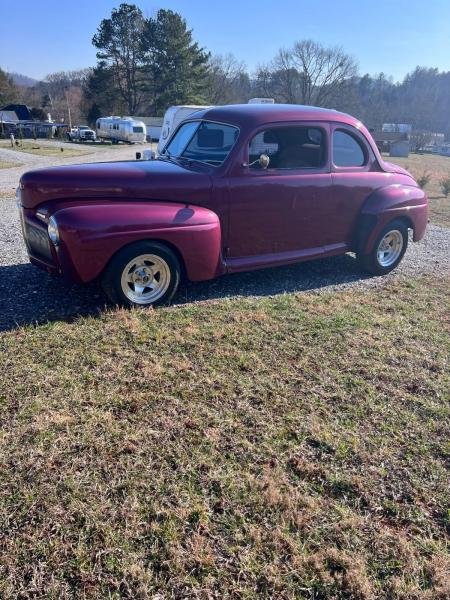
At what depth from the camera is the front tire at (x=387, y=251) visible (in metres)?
5.91

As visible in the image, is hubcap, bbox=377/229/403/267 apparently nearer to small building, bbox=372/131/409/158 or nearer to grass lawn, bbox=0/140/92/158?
grass lawn, bbox=0/140/92/158

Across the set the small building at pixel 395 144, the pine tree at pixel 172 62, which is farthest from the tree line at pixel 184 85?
the small building at pixel 395 144

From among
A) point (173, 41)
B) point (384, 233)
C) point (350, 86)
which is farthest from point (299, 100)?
point (384, 233)

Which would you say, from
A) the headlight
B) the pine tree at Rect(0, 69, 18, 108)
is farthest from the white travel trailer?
the headlight

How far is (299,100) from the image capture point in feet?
250

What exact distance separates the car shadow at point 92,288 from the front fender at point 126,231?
0.48m

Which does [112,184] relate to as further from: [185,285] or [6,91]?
[6,91]

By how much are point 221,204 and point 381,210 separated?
7.66 feet

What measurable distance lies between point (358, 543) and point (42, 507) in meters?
1.55

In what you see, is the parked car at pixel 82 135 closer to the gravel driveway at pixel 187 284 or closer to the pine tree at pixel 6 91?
the pine tree at pixel 6 91

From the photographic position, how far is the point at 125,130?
1793 inches

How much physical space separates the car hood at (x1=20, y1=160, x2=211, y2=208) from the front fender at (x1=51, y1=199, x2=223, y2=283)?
10 cm

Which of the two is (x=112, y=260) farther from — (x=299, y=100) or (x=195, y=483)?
(x=299, y=100)

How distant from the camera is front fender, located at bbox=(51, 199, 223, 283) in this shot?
3.86 m
